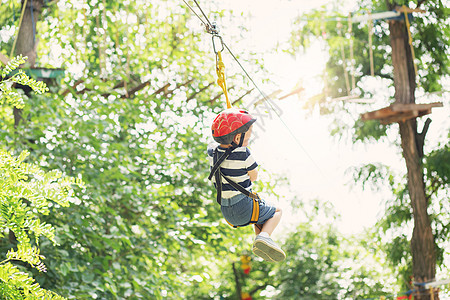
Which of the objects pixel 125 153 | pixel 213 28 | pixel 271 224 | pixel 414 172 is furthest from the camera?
pixel 414 172

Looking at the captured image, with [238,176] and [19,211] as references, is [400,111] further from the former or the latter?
[19,211]

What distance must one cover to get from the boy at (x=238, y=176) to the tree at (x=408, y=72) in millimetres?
4615

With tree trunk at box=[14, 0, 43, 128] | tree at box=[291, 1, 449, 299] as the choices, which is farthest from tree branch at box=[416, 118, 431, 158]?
tree trunk at box=[14, 0, 43, 128]

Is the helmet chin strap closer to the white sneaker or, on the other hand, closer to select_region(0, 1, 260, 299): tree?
the white sneaker

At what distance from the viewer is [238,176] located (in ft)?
8.25

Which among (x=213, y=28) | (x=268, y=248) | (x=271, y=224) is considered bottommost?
(x=268, y=248)

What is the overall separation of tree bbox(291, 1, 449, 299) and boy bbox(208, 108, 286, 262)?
4.62 metres

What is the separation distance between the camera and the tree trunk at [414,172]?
766 cm

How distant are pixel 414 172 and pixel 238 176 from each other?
19.8 feet

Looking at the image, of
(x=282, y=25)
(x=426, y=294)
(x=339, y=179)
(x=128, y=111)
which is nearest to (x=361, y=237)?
(x=339, y=179)

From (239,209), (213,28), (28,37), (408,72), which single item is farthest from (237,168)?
(408,72)

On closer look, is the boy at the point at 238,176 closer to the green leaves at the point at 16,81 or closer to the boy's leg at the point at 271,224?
the boy's leg at the point at 271,224

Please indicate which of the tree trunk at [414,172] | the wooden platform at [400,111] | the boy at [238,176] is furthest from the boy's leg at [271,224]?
the tree trunk at [414,172]

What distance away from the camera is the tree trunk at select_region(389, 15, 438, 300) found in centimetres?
766
